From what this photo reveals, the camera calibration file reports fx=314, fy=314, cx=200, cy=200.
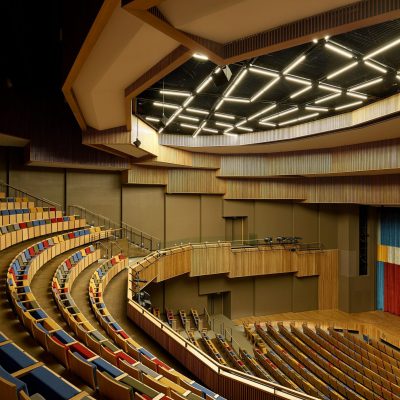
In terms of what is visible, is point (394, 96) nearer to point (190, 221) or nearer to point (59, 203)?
point (190, 221)

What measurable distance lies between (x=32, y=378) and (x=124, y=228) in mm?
5254

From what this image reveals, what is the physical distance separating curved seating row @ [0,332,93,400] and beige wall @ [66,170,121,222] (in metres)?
5.08

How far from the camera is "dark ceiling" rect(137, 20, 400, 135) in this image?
2982 millimetres

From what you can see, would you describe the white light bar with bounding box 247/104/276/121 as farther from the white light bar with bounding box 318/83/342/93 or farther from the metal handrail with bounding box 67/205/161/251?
the metal handrail with bounding box 67/205/161/251

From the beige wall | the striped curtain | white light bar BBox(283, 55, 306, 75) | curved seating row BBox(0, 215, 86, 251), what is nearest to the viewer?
white light bar BBox(283, 55, 306, 75)

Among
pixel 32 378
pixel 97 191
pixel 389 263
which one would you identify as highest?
pixel 97 191

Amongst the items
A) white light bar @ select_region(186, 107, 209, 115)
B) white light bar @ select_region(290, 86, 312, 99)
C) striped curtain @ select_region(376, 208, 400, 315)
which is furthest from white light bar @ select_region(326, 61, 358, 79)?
striped curtain @ select_region(376, 208, 400, 315)

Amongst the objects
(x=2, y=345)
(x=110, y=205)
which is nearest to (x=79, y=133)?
(x=110, y=205)

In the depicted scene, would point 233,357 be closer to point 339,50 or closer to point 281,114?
point 281,114

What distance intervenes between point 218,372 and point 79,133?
178 inches

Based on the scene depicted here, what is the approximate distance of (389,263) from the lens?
793cm

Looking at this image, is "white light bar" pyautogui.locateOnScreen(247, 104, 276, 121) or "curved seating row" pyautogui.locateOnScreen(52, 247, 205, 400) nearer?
"curved seating row" pyautogui.locateOnScreen(52, 247, 205, 400)

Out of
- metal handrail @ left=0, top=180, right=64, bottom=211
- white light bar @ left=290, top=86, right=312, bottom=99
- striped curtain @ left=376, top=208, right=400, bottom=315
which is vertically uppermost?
white light bar @ left=290, top=86, right=312, bottom=99

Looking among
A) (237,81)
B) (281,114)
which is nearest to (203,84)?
(237,81)
